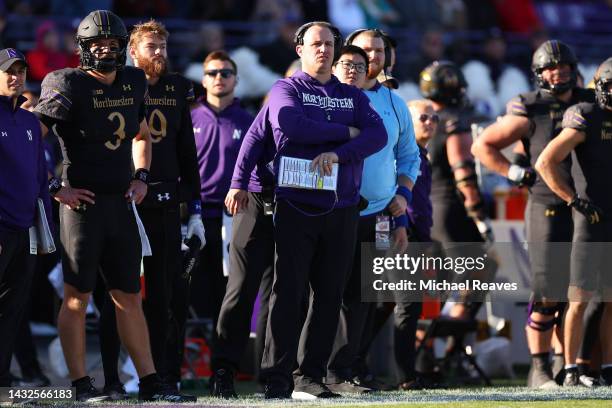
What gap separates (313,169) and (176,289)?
1.63 meters

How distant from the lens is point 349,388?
353 inches

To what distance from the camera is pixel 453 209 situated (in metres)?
11.0

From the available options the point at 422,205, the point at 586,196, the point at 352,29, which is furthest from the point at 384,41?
the point at 352,29

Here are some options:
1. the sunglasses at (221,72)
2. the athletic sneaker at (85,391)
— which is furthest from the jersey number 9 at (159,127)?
the athletic sneaker at (85,391)

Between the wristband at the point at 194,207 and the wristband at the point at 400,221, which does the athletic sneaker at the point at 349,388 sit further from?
the wristband at the point at 194,207

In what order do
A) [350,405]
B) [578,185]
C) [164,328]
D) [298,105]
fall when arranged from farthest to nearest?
1. [578,185]
2. [164,328]
3. [298,105]
4. [350,405]

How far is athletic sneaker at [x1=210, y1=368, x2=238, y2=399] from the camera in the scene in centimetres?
875

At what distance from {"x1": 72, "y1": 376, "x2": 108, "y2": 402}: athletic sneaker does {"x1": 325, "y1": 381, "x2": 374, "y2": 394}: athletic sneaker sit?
1.54 m

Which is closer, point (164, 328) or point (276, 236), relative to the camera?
point (276, 236)

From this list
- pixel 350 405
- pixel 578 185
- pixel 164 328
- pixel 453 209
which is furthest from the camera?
pixel 453 209

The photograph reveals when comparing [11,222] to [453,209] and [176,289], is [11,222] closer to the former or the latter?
[176,289]

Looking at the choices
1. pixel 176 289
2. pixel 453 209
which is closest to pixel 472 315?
pixel 453 209

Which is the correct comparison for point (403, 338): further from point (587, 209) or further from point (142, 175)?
point (142, 175)

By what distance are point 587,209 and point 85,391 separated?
3.64 metres
